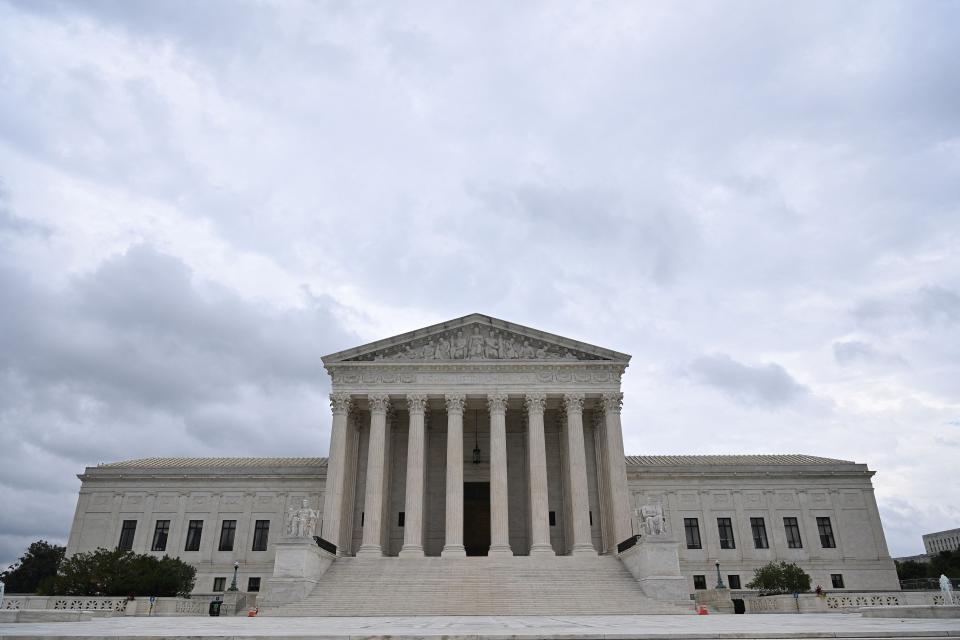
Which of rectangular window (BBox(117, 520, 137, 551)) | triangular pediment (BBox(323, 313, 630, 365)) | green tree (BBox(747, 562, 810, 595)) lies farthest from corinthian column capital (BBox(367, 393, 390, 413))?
green tree (BBox(747, 562, 810, 595))

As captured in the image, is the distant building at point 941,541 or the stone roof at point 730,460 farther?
the distant building at point 941,541

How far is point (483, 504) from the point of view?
45.5 meters

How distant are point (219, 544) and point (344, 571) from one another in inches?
644

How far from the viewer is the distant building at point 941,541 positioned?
114750mm

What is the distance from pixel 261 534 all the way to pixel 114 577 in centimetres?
1710

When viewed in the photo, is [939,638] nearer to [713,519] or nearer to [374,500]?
[374,500]

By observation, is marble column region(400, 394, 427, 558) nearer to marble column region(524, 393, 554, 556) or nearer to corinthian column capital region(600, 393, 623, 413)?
marble column region(524, 393, 554, 556)

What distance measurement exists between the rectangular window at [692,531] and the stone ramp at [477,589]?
1297 centimetres

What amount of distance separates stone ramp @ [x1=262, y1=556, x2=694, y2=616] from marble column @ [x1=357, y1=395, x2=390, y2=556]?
165 centimetres

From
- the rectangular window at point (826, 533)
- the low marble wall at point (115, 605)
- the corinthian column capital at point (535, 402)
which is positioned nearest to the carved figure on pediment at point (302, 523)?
the low marble wall at point (115, 605)

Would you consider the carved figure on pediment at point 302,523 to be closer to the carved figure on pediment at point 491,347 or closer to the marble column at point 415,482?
the marble column at point 415,482

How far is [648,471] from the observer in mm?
48375

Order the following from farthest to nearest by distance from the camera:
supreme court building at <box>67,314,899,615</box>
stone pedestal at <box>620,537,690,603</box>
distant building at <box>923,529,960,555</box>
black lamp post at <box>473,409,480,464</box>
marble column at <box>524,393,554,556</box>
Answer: distant building at <box>923,529,960,555</box> → black lamp post at <box>473,409,480,464</box> → marble column at <box>524,393,554,556</box> → supreme court building at <box>67,314,899,615</box> → stone pedestal at <box>620,537,690,603</box>

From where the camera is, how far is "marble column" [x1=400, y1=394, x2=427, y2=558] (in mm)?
37906
